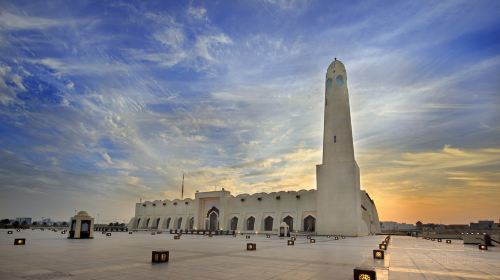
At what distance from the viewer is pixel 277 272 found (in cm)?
752

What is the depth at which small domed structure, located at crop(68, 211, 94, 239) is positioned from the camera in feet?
72.0

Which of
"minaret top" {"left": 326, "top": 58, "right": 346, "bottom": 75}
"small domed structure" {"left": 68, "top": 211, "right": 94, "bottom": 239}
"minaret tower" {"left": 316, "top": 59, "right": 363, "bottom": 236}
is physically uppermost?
"minaret top" {"left": 326, "top": 58, "right": 346, "bottom": 75}

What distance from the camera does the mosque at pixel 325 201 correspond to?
1593 inches

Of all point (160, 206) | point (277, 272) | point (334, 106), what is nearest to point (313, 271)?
point (277, 272)

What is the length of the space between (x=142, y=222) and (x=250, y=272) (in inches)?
2680

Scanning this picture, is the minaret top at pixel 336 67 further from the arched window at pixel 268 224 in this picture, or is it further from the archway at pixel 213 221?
the archway at pixel 213 221

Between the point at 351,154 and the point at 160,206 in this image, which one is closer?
the point at 351,154

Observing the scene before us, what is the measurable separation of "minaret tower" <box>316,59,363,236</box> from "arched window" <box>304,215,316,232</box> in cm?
448

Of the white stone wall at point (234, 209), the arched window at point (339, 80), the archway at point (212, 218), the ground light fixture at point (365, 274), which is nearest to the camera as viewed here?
the ground light fixture at point (365, 274)

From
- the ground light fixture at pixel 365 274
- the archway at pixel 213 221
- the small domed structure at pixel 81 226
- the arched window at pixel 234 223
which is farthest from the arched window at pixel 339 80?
the ground light fixture at pixel 365 274

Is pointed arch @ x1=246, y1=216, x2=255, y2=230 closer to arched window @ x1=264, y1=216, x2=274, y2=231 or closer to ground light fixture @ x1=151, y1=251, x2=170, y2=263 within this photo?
arched window @ x1=264, y1=216, x2=274, y2=231

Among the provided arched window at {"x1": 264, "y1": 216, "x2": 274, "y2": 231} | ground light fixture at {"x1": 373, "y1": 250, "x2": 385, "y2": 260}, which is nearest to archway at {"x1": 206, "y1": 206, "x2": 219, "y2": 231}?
arched window at {"x1": 264, "y1": 216, "x2": 274, "y2": 231}

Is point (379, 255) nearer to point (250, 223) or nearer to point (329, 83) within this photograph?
point (329, 83)

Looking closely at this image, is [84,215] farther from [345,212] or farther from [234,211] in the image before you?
[234,211]
